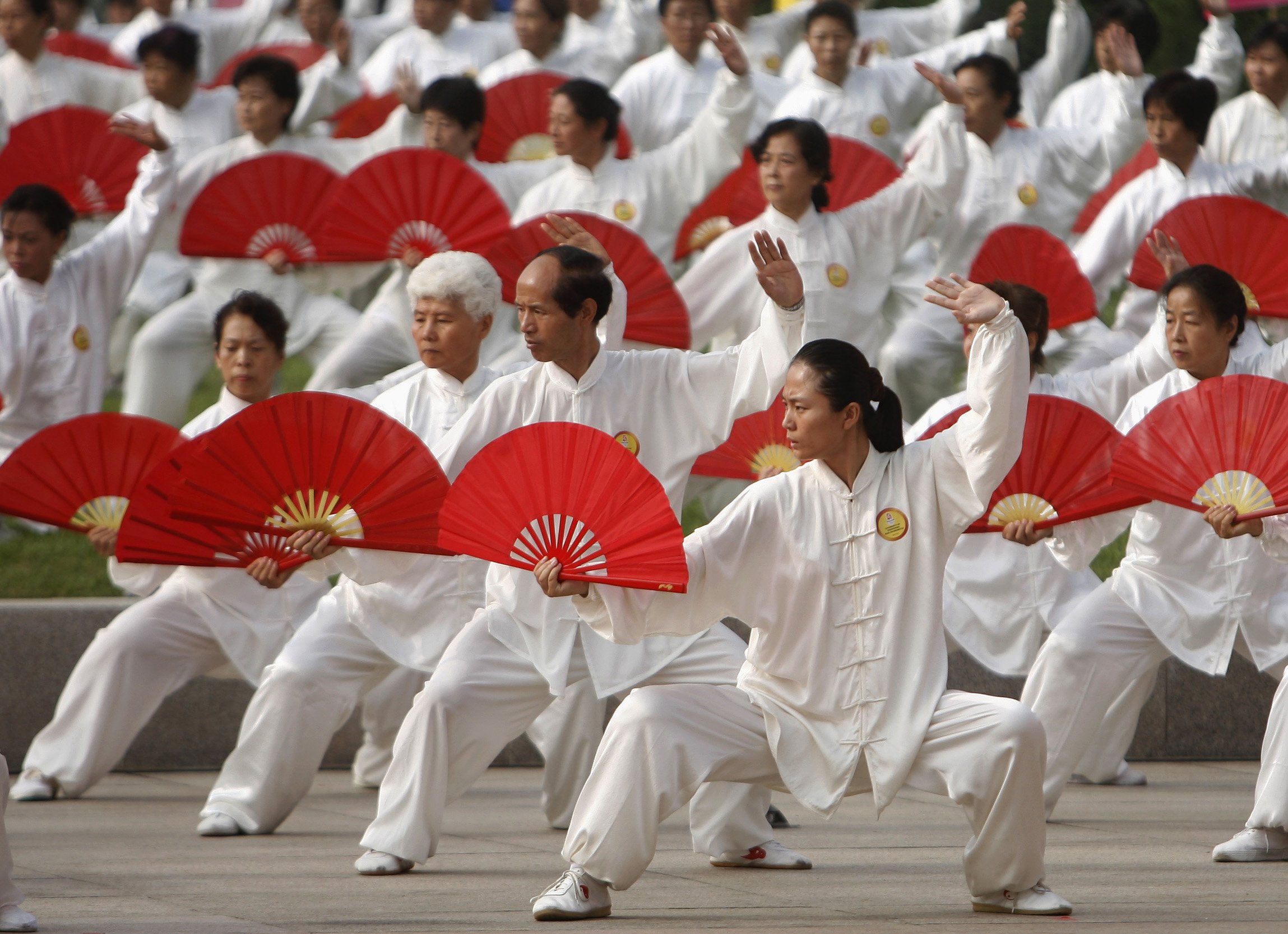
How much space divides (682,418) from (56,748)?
2430 millimetres

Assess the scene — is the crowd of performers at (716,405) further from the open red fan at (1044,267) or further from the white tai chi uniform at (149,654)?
the open red fan at (1044,267)

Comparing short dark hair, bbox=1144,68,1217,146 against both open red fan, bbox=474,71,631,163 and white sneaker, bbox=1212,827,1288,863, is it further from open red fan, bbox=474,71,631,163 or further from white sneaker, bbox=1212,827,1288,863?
white sneaker, bbox=1212,827,1288,863

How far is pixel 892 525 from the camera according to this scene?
14.7 feet

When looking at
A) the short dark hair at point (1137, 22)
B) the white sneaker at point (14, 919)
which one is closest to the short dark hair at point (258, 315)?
the white sneaker at point (14, 919)

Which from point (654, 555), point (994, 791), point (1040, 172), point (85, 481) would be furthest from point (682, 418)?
point (1040, 172)

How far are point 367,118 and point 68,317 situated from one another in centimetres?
269

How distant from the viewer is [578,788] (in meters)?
5.67

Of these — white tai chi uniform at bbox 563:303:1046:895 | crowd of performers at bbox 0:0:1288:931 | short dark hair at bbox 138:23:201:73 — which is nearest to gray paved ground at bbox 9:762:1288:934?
crowd of performers at bbox 0:0:1288:931

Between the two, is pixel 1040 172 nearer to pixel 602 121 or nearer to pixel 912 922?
pixel 602 121

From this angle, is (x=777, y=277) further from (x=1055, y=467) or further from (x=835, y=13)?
(x=835, y=13)

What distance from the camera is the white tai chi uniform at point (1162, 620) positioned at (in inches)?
226

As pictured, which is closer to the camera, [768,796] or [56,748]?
[768,796]

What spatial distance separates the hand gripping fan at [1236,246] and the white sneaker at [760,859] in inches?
118

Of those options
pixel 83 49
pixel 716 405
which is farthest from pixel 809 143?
pixel 83 49
